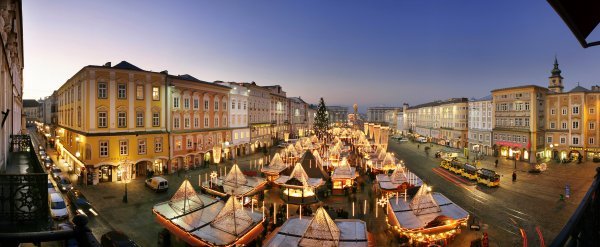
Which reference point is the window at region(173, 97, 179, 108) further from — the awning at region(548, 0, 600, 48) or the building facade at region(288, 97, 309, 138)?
the building facade at region(288, 97, 309, 138)

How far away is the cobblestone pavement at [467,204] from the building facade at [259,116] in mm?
19005

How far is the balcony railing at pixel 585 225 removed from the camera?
97.8 inches

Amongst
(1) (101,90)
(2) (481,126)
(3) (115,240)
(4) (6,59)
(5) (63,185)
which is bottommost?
(5) (63,185)

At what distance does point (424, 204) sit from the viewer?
53.7 ft

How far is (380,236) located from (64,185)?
2572cm

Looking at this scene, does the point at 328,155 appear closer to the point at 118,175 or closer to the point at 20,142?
the point at 118,175

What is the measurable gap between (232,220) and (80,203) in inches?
590

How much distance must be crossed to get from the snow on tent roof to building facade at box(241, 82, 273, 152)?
3969 cm

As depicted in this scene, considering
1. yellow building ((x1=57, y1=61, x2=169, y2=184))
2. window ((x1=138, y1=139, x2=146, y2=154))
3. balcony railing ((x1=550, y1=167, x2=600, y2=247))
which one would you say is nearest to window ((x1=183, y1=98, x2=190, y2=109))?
yellow building ((x1=57, y1=61, x2=169, y2=184))

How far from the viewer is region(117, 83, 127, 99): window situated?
29750mm

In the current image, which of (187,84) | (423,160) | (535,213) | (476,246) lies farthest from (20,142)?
(423,160)

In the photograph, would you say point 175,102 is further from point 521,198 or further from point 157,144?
point 521,198

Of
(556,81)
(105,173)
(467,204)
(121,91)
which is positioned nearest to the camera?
(467,204)

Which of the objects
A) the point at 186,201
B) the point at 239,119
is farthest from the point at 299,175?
the point at 239,119
